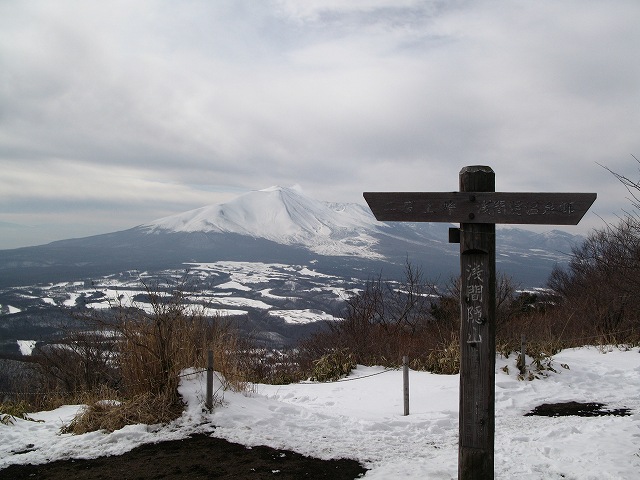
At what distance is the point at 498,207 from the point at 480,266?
20.5 inches

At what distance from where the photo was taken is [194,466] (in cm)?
490

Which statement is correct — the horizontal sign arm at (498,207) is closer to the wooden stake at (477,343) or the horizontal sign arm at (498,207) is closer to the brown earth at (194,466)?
the wooden stake at (477,343)

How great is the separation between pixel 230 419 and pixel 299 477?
181 centimetres

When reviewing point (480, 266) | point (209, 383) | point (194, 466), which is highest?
point (480, 266)

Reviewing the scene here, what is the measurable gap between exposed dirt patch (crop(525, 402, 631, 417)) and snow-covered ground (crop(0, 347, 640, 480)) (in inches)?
7.2

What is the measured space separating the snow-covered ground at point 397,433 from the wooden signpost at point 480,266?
83 cm

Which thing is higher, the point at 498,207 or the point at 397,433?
the point at 498,207

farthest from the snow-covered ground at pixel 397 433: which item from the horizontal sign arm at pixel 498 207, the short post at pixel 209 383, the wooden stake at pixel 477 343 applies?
the horizontal sign arm at pixel 498 207

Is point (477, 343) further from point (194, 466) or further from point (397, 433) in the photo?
point (194, 466)

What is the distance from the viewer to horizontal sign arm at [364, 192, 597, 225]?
13.0 feet

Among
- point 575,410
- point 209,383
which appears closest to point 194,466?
point 209,383

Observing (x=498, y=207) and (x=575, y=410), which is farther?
(x=575, y=410)

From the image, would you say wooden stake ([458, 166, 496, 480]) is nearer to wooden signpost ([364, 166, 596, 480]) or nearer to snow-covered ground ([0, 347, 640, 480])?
wooden signpost ([364, 166, 596, 480])

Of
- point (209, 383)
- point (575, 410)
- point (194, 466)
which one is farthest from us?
point (575, 410)
